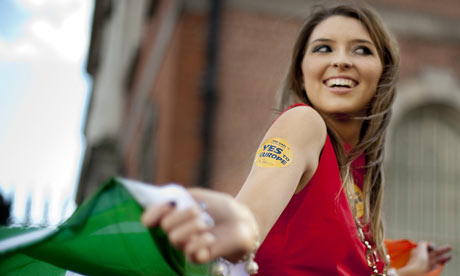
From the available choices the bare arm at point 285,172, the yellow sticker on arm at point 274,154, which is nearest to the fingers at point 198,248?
the bare arm at point 285,172

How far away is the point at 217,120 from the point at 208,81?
0.55m

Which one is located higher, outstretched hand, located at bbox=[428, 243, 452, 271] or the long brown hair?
the long brown hair

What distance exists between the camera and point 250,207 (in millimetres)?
1487

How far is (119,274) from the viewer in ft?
5.39

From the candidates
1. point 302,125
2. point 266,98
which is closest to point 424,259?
point 302,125

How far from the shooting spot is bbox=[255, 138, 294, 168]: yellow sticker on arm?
161cm

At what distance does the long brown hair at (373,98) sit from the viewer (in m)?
2.23

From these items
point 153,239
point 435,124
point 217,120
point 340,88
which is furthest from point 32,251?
point 435,124

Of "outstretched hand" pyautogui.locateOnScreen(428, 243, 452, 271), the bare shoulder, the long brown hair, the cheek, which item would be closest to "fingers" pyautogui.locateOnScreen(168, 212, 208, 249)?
the bare shoulder

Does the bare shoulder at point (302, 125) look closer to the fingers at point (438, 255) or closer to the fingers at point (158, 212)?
the fingers at point (158, 212)

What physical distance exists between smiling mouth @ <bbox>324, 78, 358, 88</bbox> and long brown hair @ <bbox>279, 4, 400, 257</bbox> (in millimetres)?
102

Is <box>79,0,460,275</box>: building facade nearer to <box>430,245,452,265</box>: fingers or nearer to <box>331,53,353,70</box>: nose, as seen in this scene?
<box>430,245,452,265</box>: fingers

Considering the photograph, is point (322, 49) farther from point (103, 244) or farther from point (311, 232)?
point (103, 244)

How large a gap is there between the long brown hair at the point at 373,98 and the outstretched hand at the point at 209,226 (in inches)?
32.9
